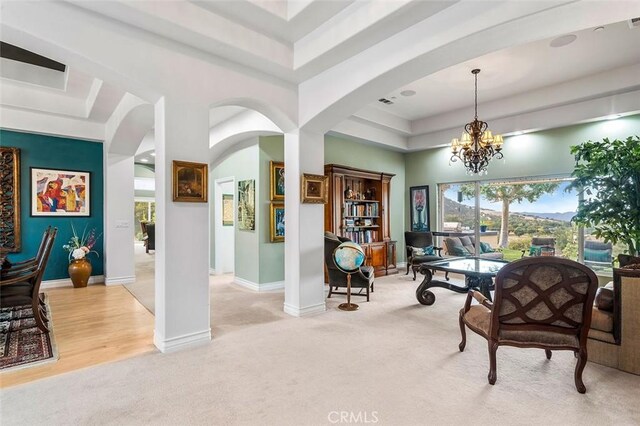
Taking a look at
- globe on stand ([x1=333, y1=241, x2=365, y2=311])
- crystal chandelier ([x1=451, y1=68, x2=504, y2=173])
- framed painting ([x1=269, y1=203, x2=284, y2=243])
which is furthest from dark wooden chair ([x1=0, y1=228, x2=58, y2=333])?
crystal chandelier ([x1=451, y1=68, x2=504, y2=173])

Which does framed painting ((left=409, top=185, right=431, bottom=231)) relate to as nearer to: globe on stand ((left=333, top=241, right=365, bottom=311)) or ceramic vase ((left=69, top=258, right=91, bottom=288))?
globe on stand ((left=333, top=241, right=365, bottom=311))

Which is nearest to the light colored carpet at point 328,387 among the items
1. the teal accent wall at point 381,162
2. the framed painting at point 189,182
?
the framed painting at point 189,182

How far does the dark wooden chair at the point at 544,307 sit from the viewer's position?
2.40 metres

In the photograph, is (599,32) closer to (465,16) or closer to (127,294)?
(465,16)

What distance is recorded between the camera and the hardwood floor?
9.33 feet

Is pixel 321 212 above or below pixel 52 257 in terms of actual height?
above

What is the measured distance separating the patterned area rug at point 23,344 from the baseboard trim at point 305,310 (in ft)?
8.02

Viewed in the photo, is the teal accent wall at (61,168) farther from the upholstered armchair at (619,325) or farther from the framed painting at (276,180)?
the upholstered armchair at (619,325)

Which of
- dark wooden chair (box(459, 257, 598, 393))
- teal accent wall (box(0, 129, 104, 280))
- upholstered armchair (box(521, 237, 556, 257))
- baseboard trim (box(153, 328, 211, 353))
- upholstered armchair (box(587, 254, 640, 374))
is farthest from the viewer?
upholstered armchair (box(521, 237, 556, 257))

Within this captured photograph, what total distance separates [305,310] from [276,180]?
2641 millimetres

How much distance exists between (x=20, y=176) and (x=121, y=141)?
5.51 ft

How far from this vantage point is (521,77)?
505 cm

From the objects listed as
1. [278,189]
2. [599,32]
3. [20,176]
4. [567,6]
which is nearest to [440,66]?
[567,6]

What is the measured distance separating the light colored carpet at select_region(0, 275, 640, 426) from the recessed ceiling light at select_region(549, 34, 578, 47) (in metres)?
3.53
